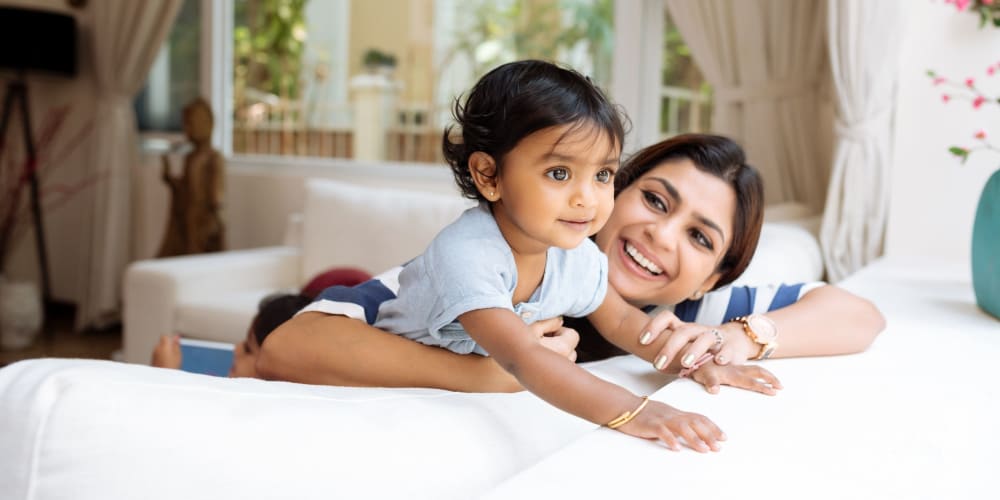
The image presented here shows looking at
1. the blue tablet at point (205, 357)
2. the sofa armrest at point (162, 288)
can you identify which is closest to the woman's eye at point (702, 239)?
the blue tablet at point (205, 357)

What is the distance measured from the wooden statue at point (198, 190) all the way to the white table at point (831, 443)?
3.57 m

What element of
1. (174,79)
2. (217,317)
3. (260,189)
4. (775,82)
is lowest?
(217,317)

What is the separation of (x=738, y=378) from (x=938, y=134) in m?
1.64

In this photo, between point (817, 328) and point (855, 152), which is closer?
point (817, 328)

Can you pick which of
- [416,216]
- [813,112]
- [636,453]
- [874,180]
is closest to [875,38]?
[874,180]

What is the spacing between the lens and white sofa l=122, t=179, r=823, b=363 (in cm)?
316

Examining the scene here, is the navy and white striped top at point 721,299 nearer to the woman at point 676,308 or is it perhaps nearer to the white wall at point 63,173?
the woman at point 676,308

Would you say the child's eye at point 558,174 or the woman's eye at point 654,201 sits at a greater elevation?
the child's eye at point 558,174

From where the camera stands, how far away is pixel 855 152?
2504mm

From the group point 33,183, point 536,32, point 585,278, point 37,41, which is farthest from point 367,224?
point 33,183

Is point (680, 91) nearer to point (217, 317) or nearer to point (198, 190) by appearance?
point (217, 317)

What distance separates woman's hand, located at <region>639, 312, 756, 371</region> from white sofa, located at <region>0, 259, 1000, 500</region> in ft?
0.26

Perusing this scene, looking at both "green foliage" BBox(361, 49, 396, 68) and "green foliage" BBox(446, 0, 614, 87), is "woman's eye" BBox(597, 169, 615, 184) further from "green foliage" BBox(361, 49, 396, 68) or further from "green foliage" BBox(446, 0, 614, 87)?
"green foliage" BBox(361, 49, 396, 68)

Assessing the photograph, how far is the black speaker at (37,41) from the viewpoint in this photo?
4418 mm
